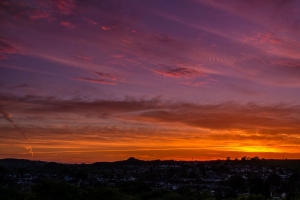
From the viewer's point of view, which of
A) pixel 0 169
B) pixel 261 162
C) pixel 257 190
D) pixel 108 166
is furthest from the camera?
pixel 261 162

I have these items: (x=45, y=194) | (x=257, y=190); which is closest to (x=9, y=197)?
(x=45, y=194)

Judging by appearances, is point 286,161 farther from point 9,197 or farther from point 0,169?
point 9,197

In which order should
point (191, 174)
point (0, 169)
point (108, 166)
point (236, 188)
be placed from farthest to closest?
point (108, 166) → point (191, 174) → point (0, 169) → point (236, 188)

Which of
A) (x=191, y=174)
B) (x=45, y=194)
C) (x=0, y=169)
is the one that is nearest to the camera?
(x=45, y=194)

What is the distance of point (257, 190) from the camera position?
7681 centimetres

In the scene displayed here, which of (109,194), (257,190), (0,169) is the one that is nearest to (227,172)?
(257,190)

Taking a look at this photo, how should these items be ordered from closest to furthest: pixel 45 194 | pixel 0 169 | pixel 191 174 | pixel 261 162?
pixel 45 194 → pixel 0 169 → pixel 191 174 → pixel 261 162

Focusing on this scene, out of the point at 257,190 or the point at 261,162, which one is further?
the point at 261,162

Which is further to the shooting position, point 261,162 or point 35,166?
point 261,162

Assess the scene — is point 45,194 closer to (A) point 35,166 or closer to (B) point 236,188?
(B) point 236,188

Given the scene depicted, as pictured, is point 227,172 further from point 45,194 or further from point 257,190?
point 45,194

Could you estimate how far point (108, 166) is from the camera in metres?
159

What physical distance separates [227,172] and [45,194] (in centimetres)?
10286

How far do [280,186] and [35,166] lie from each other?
83.7m
